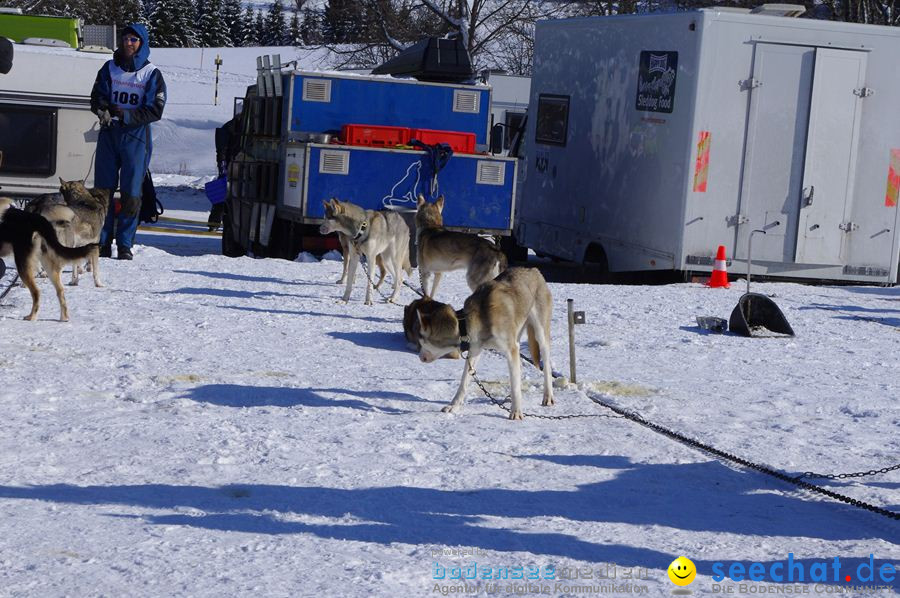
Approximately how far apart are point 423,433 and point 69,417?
1.69m

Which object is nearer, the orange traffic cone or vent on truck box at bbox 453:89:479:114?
the orange traffic cone

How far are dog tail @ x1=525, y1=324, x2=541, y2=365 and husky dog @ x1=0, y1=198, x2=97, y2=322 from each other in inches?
130

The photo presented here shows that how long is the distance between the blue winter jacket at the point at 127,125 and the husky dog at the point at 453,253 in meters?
3.26

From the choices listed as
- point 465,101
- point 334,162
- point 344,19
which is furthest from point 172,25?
point 334,162

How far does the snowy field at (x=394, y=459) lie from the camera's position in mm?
4141

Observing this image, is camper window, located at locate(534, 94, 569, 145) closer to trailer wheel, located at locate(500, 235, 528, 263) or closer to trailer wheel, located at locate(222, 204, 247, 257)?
trailer wheel, located at locate(500, 235, 528, 263)

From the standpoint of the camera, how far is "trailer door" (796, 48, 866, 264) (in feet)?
41.7

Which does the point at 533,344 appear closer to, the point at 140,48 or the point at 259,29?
the point at 140,48

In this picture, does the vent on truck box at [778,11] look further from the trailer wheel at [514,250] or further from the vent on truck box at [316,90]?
the trailer wheel at [514,250]

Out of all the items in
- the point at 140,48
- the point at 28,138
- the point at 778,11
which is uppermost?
the point at 778,11

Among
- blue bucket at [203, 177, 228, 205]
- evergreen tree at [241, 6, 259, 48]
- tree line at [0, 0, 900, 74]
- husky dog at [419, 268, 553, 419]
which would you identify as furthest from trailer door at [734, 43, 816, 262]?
evergreen tree at [241, 6, 259, 48]

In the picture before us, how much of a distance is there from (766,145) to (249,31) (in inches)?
3257

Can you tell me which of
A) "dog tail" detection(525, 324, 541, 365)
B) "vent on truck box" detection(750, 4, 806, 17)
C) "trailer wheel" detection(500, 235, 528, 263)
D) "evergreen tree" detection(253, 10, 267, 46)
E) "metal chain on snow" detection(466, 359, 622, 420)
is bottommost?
"metal chain on snow" detection(466, 359, 622, 420)

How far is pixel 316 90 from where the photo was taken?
13.5 metres
